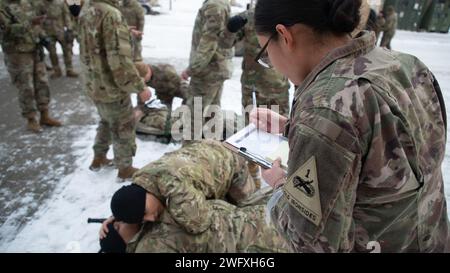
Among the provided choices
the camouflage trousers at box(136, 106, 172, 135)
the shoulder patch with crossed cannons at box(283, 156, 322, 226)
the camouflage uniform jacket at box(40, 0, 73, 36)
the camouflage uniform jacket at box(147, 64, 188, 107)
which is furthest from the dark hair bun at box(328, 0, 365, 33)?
the camouflage uniform jacket at box(40, 0, 73, 36)

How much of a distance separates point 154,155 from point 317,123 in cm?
303

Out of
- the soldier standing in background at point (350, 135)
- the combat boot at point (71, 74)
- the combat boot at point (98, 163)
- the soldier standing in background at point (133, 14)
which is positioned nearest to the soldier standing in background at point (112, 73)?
the combat boot at point (98, 163)

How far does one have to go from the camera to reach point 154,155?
3.63 meters

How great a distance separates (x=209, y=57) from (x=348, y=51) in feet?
8.56

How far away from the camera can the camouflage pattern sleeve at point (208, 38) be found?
10.4 ft

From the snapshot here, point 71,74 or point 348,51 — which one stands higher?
point 348,51

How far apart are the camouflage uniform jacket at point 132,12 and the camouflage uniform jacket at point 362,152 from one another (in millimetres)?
5561

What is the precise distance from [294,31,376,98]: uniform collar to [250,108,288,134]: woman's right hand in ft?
2.06

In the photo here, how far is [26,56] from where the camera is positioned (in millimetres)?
3797

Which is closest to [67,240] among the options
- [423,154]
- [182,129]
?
[182,129]

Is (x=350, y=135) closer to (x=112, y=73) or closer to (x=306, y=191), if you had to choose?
(x=306, y=191)

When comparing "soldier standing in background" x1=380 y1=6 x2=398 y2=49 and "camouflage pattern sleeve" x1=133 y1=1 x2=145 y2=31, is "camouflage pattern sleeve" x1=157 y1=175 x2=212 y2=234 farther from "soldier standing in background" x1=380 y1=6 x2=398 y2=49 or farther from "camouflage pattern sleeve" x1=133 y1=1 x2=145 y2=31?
"soldier standing in background" x1=380 y1=6 x2=398 y2=49

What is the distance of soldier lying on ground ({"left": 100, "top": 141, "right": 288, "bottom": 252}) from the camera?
186 centimetres

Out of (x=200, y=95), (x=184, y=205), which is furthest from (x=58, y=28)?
(x=184, y=205)
